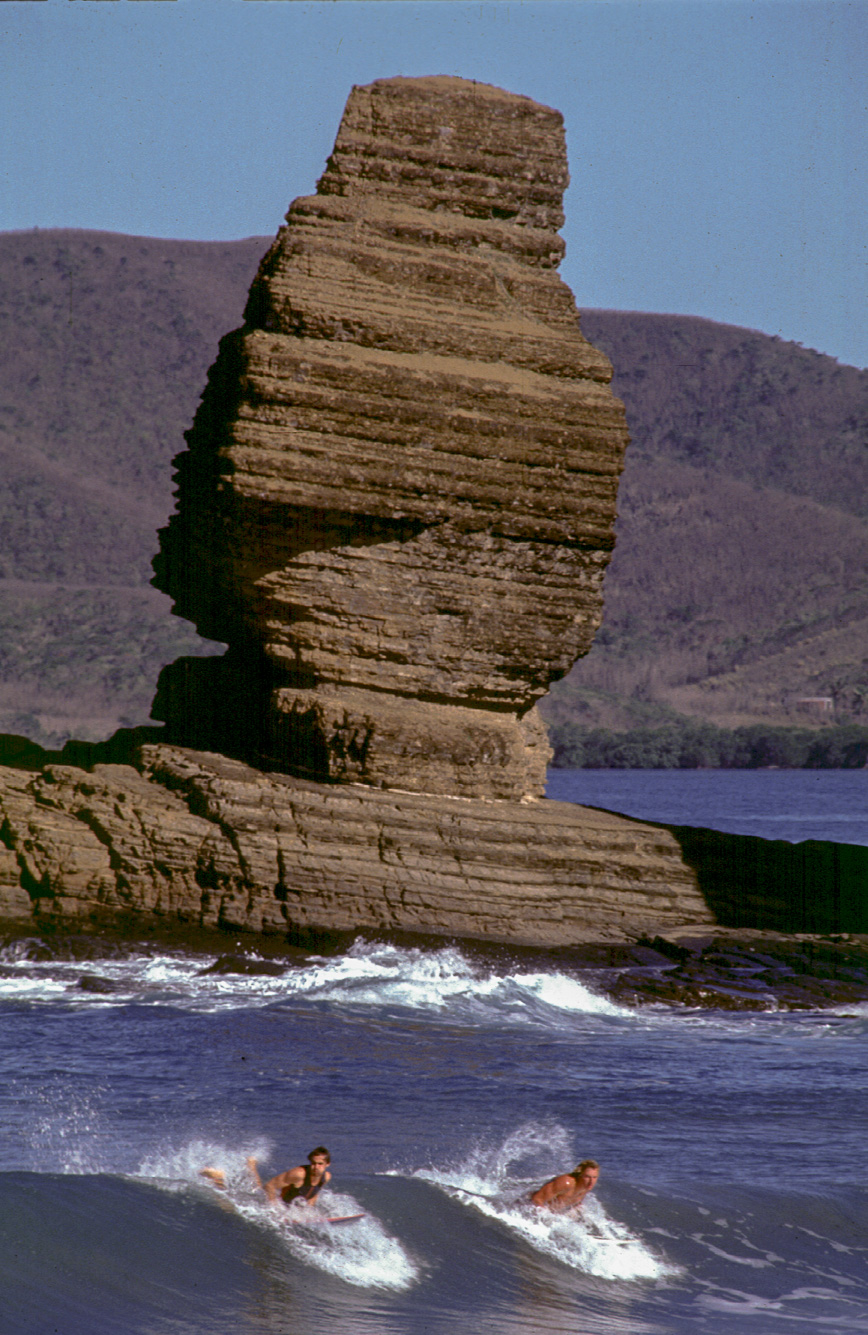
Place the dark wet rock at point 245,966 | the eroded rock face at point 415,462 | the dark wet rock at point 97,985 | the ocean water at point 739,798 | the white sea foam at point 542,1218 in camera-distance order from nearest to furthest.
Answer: the white sea foam at point 542,1218, the dark wet rock at point 97,985, the dark wet rock at point 245,966, the eroded rock face at point 415,462, the ocean water at point 739,798

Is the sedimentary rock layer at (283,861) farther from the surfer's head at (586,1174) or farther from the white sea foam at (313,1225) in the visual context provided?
the surfer's head at (586,1174)

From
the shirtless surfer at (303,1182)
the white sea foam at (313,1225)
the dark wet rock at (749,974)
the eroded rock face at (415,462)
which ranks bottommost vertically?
the white sea foam at (313,1225)

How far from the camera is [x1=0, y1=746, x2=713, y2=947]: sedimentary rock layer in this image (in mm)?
16969

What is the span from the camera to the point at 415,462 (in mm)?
17312

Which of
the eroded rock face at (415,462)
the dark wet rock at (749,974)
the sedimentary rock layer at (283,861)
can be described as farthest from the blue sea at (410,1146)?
the eroded rock face at (415,462)

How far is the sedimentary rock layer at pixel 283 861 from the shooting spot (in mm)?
16969

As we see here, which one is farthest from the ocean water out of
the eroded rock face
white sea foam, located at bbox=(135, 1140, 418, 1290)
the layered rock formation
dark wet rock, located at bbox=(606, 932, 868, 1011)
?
white sea foam, located at bbox=(135, 1140, 418, 1290)

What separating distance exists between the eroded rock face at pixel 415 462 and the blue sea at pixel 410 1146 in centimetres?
274

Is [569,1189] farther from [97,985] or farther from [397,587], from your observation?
[397,587]

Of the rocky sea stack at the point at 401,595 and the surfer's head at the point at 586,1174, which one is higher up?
the rocky sea stack at the point at 401,595

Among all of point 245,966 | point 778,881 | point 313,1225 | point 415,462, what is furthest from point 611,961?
point 313,1225

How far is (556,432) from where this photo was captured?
58.5ft

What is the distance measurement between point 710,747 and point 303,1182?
109866mm

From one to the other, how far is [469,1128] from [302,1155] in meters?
1.63
